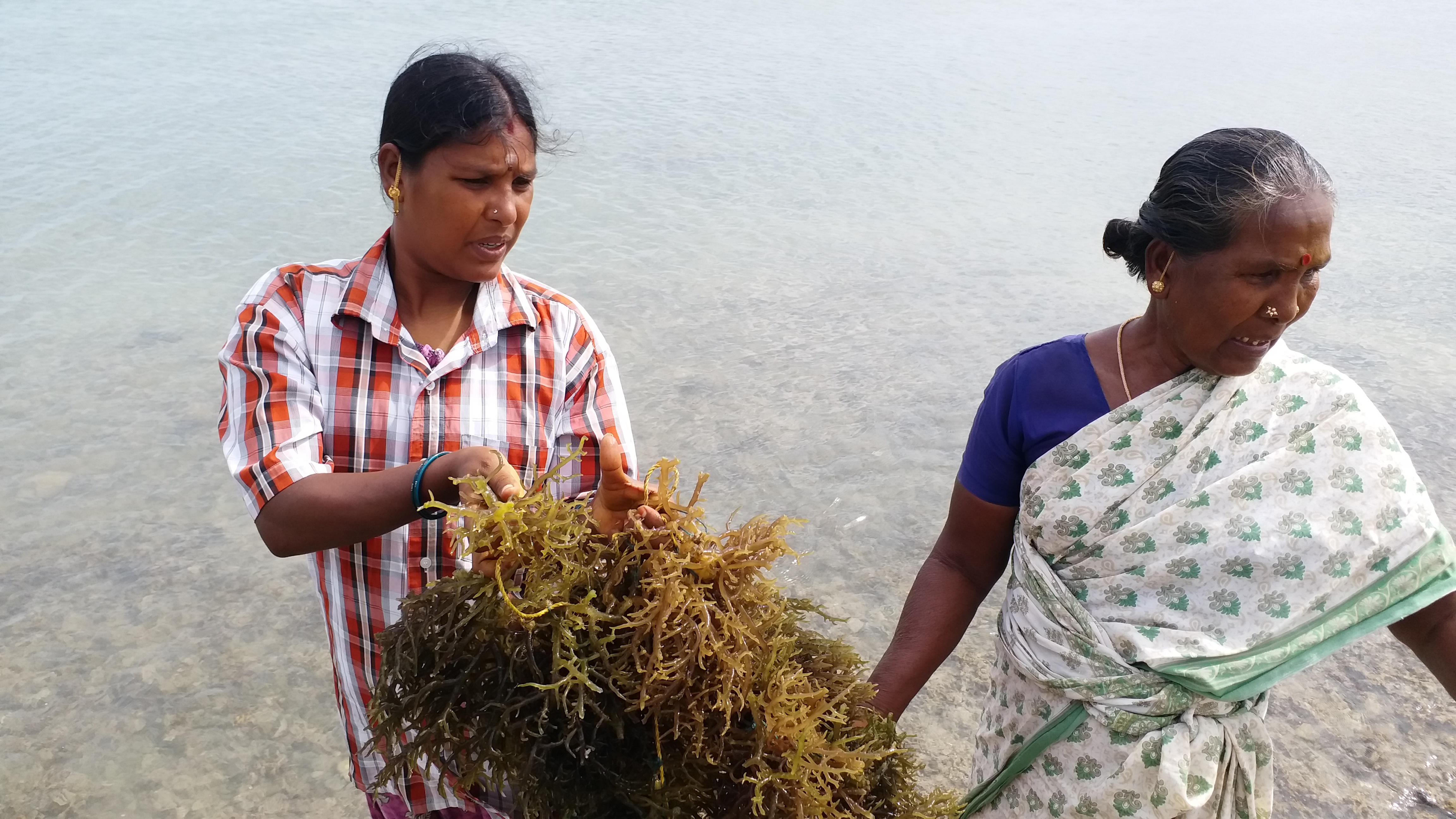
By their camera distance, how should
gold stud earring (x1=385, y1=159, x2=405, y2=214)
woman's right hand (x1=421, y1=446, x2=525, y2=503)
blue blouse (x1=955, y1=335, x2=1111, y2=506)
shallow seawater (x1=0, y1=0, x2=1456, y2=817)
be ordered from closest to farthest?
woman's right hand (x1=421, y1=446, x2=525, y2=503) < gold stud earring (x1=385, y1=159, x2=405, y2=214) < blue blouse (x1=955, y1=335, x2=1111, y2=506) < shallow seawater (x1=0, y1=0, x2=1456, y2=817)

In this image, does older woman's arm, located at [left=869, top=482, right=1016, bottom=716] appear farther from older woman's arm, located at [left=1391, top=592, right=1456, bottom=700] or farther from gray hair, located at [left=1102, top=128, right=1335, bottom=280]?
older woman's arm, located at [left=1391, top=592, right=1456, bottom=700]

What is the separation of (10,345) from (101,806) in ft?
12.4

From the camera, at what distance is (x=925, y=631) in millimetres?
2221

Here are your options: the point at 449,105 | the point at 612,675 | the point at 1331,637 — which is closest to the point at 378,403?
the point at 449,105

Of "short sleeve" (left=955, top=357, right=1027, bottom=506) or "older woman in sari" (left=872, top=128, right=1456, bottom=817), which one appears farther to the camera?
"short sleeve" (left=955, top=357, right=1027, bottom=506)

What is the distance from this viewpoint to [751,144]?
30.1ft

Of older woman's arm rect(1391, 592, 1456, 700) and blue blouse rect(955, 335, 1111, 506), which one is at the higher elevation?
blue blouse rect(955, 335, 1111, 506)

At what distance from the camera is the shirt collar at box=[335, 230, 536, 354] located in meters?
1.83

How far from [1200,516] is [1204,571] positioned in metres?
0.09

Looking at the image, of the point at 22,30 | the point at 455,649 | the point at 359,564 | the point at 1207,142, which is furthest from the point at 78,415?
the point at 22,30

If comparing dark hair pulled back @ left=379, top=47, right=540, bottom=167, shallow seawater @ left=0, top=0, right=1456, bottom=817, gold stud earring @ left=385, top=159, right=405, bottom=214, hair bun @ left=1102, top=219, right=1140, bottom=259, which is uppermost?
dark hair pulled back @ left=379, top=47, right=540, bottom=167

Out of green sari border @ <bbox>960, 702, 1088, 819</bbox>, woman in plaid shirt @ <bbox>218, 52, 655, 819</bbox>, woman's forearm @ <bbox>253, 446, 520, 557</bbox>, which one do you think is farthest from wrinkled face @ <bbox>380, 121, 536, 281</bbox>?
green sari border @ <bbox>960, 702, 1088, 819</bbox>

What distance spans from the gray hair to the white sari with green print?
26 cm

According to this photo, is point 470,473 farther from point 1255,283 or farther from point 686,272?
point 686,272
